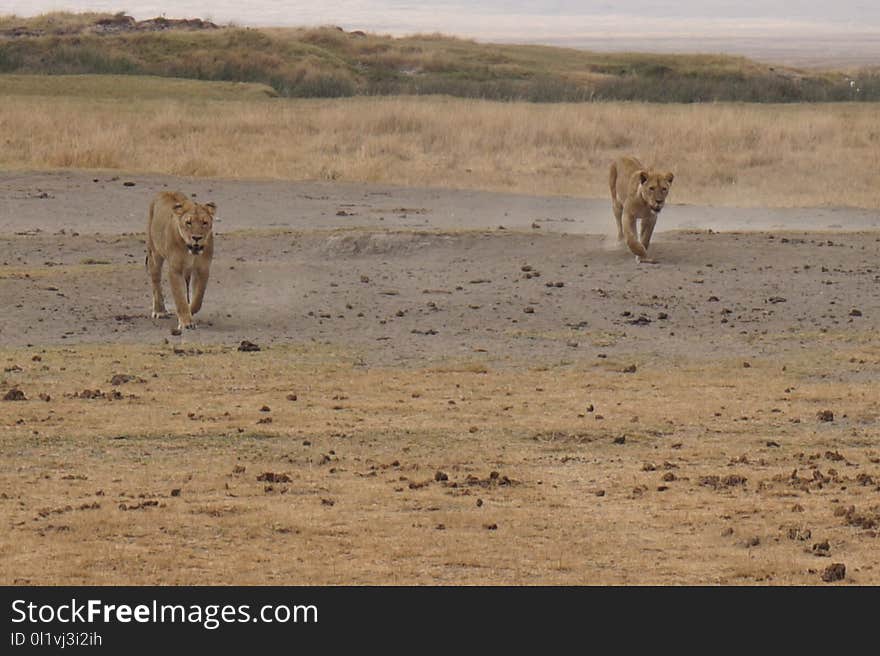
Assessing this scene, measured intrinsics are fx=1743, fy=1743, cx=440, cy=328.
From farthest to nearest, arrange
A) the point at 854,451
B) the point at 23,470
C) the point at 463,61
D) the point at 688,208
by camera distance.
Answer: the point at 463,61 → the point at 688,208 → the point at 854,451 → the point at 23,470

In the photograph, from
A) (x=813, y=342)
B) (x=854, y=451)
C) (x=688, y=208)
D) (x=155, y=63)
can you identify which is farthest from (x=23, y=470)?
(x=155, y=63)

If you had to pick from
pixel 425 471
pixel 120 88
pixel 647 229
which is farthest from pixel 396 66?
pixel 425 471

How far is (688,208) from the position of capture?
2695 cm

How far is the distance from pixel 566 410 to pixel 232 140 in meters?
25.1

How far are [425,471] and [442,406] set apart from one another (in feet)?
7.90

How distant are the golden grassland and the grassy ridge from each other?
43.0 metres

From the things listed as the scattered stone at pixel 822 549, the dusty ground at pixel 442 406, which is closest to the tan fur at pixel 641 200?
the dusty ground at pixel 442 406

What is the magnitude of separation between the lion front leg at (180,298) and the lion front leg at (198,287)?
0.07m

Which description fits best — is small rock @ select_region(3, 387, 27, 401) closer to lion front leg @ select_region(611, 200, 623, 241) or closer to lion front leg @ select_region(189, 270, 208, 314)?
lion front leg @ select_region(189, 270, 208, 314)

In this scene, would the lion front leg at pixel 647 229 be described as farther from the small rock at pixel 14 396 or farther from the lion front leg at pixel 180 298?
the small rock at pixel 14 396

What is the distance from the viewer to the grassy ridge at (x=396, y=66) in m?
62.3

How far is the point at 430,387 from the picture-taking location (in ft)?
44.5

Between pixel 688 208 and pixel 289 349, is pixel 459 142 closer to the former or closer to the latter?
pixel 688 208

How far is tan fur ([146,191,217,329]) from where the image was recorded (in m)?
15.3
